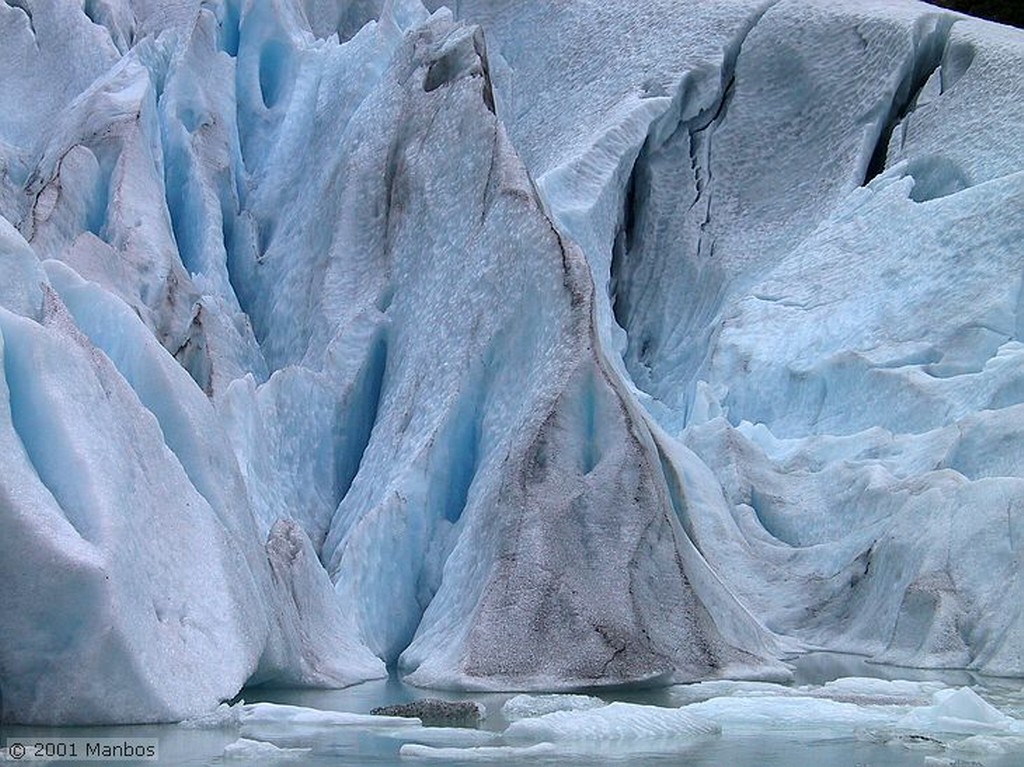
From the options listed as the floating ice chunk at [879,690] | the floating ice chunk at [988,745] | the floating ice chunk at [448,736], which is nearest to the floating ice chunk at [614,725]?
the floating ice chunk at [448,736]

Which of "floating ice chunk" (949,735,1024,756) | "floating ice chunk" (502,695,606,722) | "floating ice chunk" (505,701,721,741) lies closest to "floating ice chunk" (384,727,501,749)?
"floating ice chunk" (505,701,721,741)

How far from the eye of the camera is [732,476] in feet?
39.0

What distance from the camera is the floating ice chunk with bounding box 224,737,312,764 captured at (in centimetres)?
510

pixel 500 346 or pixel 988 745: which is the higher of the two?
pixel 500 346

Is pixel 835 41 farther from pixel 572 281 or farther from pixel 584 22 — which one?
pixel 572 281

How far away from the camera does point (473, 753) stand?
5.35 m

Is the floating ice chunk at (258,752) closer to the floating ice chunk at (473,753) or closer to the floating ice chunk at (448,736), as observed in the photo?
the floating ice chunk at (473,753)

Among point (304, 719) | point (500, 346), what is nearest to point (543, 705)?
point (304, 719)

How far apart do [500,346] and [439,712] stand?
3.34m

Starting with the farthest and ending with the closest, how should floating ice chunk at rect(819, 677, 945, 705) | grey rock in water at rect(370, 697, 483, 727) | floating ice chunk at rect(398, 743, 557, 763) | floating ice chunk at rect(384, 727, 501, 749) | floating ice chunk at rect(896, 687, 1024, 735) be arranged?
1. floating ice chunk at rect(819, 677, 945, 705)
2. floating ice chunk at rect(896, 687, 1024, 735)
3. grey rock in water at rect(370, 697, 483, 727)
4. floating ice chunk at rect(384, 727, 501, 749)
5. floating ice chunk at rect(398, 743, 557, 763)

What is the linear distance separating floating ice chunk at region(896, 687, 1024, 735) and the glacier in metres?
1.49

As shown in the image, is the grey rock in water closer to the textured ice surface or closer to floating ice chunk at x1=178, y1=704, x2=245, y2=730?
floating ice chunk at x1=178, y1=704, x2=245, y2=730

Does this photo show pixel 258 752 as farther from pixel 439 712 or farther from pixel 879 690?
pixel 879 690

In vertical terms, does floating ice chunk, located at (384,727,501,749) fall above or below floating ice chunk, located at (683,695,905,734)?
below
